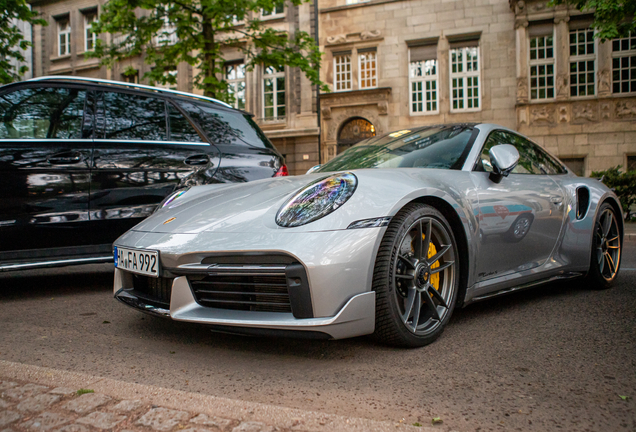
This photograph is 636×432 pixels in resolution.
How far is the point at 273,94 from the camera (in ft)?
70.8

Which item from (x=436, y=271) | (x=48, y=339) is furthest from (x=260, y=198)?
(x=48, y=339)

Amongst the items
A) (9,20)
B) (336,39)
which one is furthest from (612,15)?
(9,20)

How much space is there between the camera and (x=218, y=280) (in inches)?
97.3

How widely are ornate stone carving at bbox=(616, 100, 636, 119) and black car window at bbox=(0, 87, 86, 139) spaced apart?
57.0 feet

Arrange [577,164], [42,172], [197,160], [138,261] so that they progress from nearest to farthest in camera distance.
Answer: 1. [138,261]
2. [42,172]
3. [197,160]
4. [577,164]

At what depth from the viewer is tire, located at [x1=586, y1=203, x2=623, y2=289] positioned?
4156mm

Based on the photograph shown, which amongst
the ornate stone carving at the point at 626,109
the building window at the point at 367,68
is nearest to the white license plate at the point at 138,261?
the building window at the point at 367,68

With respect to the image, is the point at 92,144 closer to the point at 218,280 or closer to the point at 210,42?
the point at 218,280

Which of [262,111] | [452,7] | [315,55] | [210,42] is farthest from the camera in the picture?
[262,111]

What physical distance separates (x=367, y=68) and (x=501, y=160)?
17304mm

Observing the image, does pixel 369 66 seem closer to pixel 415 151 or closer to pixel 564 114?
pixel 564 114

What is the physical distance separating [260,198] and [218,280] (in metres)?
0.54

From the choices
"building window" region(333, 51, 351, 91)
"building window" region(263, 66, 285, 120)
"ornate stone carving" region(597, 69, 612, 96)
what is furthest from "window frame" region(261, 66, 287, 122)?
"ornate stone carving" region(597, 69, 612, 96)

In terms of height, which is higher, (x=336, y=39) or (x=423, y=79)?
(x=336, y=39)
